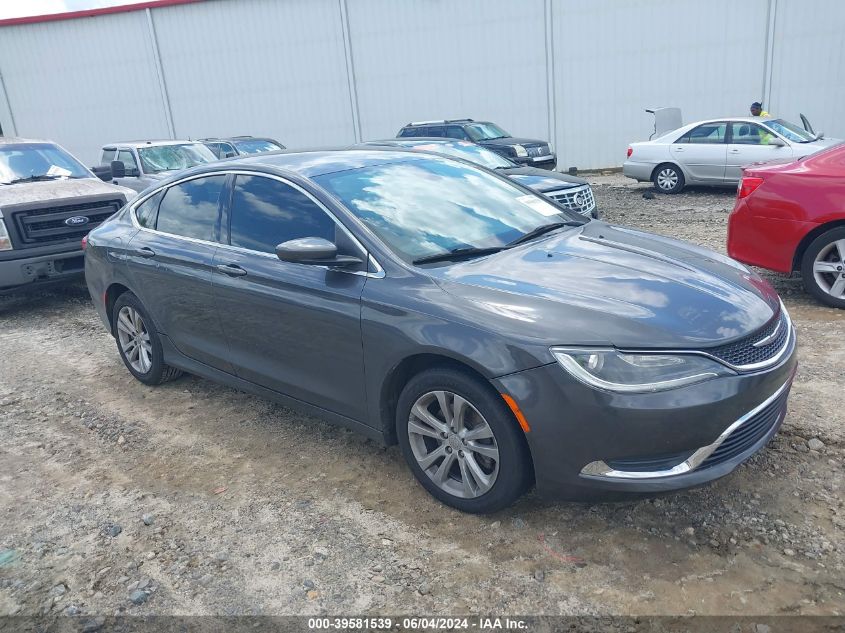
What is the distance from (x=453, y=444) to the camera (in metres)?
3.21

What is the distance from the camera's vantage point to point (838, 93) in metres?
18.7

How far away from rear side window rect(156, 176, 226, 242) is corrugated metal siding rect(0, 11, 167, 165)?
2046 centimetres

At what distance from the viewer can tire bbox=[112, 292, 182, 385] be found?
5.00 m

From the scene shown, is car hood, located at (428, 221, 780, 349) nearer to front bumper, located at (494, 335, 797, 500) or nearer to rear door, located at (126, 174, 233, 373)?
front bumper, located at (494, 335, 797, 500)

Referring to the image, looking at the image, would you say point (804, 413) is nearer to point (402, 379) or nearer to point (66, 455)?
point (402, 379)

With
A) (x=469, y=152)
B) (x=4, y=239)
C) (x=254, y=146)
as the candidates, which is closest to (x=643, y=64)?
(x=254, y=146)

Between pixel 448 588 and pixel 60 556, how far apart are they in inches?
74.7

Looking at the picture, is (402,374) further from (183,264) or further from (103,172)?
(103,172)

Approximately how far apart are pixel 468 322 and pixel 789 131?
12.1m

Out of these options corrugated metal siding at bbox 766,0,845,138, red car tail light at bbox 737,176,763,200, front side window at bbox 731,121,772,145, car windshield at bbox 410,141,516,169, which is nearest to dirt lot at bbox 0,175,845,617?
red car tail light at bbox 737,176,763,200

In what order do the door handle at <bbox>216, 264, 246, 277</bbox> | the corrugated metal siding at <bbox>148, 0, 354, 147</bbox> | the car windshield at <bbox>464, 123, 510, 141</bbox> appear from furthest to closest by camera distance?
1. the corrugated metal siding at <bbox>148, 0, 354, 147</bbox>
2. the car windshield at <bbox>464, 123, 510, 141</bbox>
3. the door handle at <bbox>216, 264, 246, 277</bbox>

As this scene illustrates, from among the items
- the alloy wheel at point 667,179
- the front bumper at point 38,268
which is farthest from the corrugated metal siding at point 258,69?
the front bumper at point 38,268

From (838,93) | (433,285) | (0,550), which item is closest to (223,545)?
(0,550)

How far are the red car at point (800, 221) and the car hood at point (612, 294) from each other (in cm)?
246
